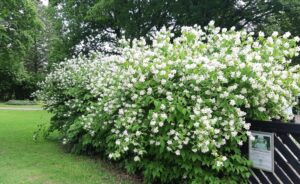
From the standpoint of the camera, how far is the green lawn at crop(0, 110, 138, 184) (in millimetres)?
5086

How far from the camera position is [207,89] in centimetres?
407

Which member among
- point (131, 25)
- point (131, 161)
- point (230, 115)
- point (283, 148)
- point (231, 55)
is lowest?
point (131, 161)

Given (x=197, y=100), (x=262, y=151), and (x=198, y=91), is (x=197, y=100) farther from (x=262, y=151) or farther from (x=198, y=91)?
(x=262, y=151)

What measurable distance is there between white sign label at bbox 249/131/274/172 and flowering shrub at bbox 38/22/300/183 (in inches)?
5.0

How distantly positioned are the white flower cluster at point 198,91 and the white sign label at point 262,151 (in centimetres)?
16

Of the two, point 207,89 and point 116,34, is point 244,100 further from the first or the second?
point 116,34

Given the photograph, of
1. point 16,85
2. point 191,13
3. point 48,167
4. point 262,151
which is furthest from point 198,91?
point 16,85

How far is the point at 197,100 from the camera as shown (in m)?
3.89

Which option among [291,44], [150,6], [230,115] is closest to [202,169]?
[230,115]

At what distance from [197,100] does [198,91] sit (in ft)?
0.73

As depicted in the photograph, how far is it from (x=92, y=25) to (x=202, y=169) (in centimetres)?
2254

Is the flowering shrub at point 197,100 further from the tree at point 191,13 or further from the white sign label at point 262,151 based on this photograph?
the tree at point 191,13

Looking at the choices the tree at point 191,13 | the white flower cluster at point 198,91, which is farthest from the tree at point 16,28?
the white flower cluster at point 198,91

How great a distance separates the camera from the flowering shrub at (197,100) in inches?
154
